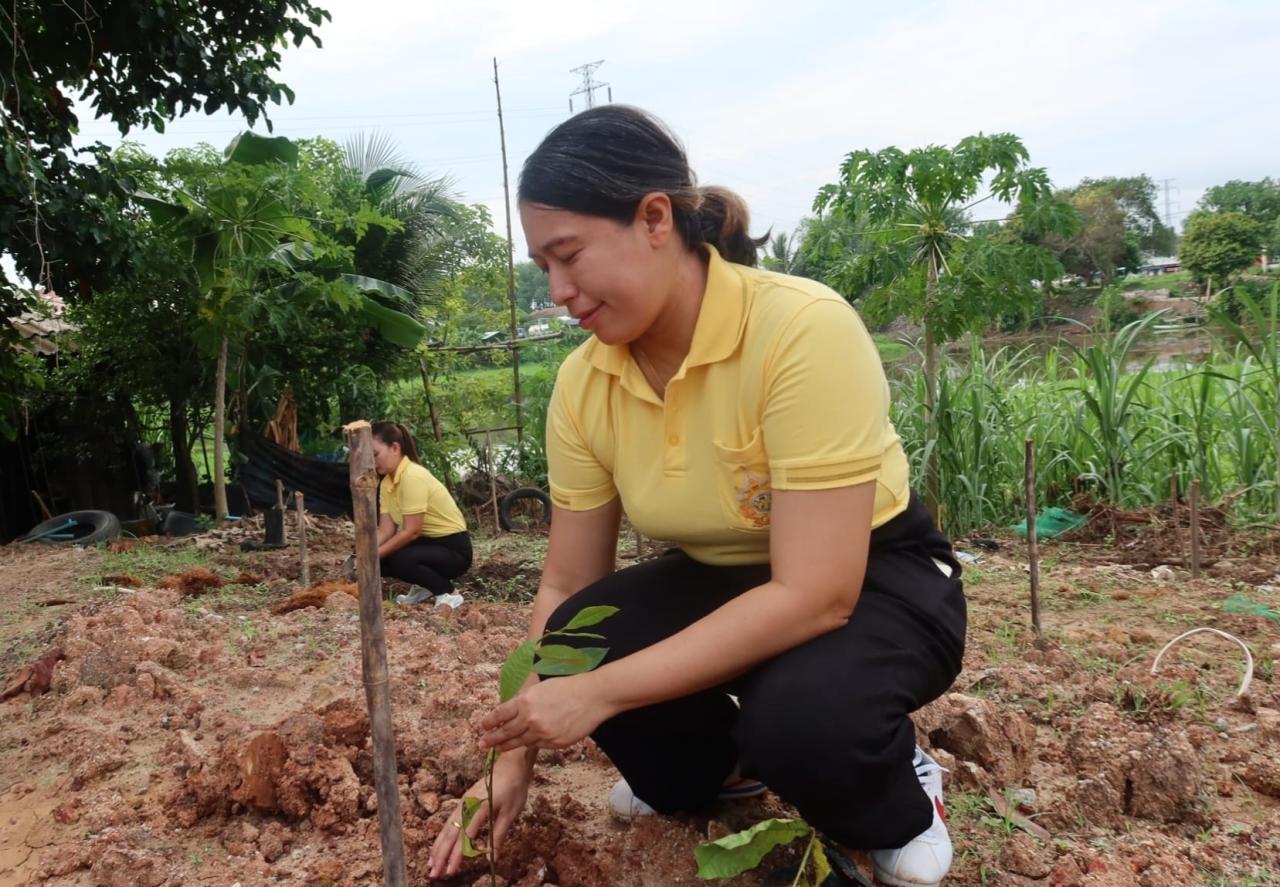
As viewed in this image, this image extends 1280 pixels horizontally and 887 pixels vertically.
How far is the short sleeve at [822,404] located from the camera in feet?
4.40

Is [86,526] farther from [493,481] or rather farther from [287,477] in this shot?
[493,481]

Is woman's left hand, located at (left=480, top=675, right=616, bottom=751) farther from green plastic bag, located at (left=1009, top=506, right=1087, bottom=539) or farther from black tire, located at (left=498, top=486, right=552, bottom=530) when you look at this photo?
black tire, located at (left=498, top=486, right=552, bottom=530)

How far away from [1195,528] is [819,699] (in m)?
3.01

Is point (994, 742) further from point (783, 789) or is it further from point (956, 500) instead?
point (956, 500)

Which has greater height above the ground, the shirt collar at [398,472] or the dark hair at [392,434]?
the dark hair at [392,434]

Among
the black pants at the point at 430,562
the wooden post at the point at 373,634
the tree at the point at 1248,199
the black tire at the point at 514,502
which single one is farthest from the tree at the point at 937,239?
the tree at the point at 1248,199

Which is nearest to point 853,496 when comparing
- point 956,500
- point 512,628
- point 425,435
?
point 512,628

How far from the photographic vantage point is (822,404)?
4.44ft

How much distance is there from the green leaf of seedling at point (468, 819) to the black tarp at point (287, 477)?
6.07 metres

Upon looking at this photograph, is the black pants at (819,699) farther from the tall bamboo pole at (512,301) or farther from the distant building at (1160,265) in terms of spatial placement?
the distant building at (1160,265)

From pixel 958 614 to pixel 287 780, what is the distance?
1249 mm

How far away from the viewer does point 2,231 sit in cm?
465

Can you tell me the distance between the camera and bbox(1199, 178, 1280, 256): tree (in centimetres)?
2564

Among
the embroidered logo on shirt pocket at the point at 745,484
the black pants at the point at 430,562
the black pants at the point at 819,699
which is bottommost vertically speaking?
the black pants at the point at 430,562
